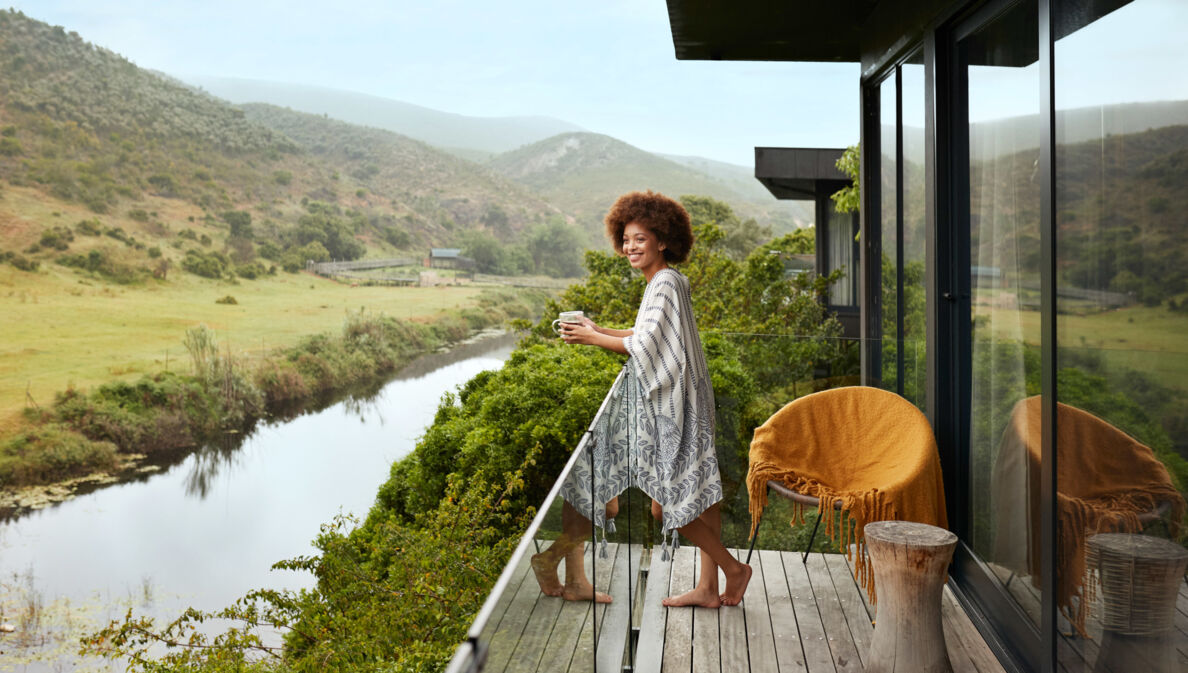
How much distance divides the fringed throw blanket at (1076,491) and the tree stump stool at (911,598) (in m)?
0.27

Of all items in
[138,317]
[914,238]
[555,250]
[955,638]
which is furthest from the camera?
[555,250]

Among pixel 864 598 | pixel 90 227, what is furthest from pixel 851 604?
pixel 90 227

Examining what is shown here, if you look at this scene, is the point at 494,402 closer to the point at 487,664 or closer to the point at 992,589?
the point at 992,589

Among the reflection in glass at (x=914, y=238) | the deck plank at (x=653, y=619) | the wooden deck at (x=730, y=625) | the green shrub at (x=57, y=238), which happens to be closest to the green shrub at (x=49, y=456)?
the green shrub at (x=57, y=238)

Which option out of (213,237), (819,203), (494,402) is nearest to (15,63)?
(213,237)

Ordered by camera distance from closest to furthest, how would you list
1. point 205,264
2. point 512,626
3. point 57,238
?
point 512,626 → point 57,238 → point 205,264

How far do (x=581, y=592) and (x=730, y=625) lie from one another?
172cm

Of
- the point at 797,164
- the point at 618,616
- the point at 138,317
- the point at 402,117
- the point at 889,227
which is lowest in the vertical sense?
the point at 138,317

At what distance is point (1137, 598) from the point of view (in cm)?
209

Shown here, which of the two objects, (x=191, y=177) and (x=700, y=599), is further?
(x=191, y=177)

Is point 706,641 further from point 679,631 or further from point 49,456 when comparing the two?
point 49,456

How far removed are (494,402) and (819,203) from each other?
748cm

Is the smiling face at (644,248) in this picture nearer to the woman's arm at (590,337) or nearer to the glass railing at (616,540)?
the woman's arm at (590,337)

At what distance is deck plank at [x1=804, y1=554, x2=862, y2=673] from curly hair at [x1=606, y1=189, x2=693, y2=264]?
153 cm
